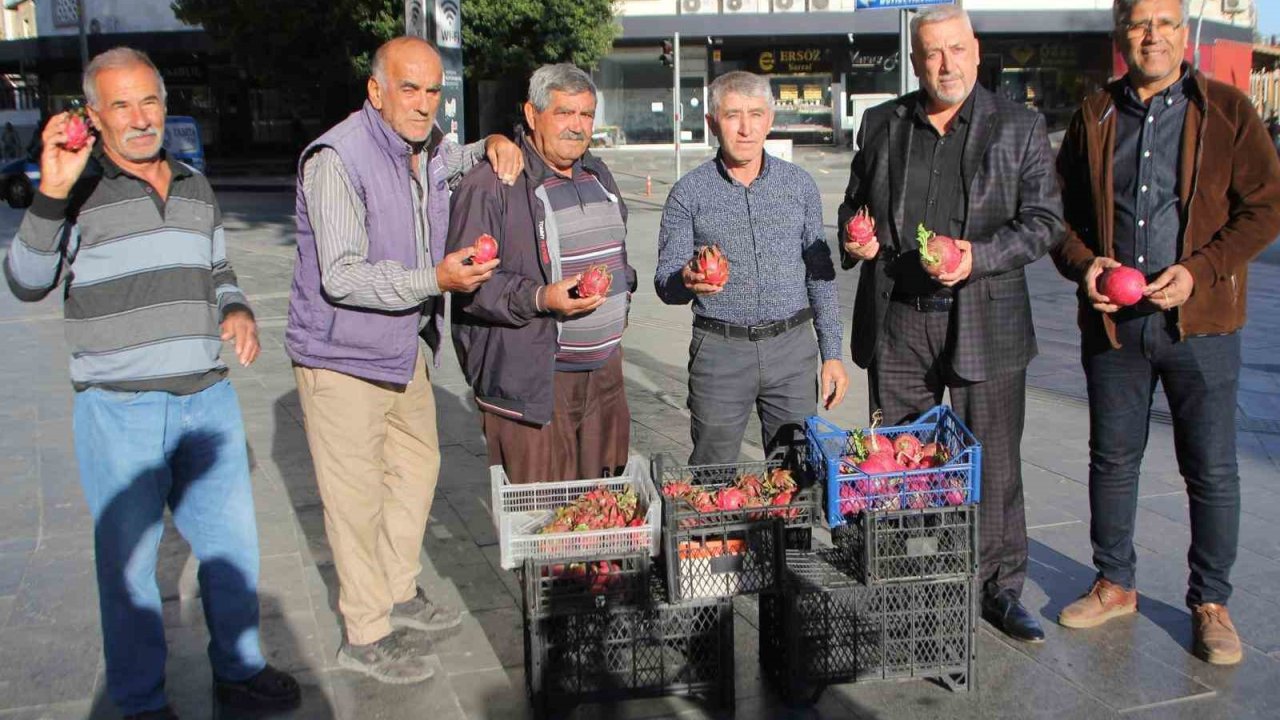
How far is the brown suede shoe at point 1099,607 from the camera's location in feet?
14.4

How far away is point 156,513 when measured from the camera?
3.58m

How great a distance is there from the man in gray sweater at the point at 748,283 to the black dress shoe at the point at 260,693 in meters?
1.69

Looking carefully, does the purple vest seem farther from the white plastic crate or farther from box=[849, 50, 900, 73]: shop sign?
box=[849, 50, 900, 73]: shop sign

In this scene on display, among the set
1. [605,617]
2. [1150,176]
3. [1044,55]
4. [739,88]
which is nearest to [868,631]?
[605,617]

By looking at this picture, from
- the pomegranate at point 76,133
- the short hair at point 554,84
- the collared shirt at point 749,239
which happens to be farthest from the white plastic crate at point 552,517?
the pomegranate at point 76,133

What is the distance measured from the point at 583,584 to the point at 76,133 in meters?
1.91

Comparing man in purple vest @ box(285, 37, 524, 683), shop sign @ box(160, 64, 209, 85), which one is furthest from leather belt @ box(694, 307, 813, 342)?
shop sign @ box(160, 64, 209, 85)

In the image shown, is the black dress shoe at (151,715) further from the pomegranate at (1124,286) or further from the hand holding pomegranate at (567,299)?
the pomegranate at (1124,286)

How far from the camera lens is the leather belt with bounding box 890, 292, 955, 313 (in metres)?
4.23

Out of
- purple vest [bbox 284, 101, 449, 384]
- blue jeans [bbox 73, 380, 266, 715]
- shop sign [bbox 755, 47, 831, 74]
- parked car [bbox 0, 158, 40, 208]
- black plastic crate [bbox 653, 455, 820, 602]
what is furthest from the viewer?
shop sign [bbox 755, 47, 831, 74]

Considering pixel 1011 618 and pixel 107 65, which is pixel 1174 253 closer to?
pixel 1011 618

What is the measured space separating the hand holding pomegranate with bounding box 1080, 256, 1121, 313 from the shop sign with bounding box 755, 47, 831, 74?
38.7 m

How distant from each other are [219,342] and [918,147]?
2466 millimetres

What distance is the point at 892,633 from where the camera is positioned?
151 inches
